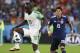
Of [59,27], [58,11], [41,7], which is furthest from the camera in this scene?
[41,7]

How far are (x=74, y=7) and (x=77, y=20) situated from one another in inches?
59.2

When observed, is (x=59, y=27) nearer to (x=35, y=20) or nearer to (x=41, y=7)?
(x=35, y=20)

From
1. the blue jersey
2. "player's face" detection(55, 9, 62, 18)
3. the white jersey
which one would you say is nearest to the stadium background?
the white jersey

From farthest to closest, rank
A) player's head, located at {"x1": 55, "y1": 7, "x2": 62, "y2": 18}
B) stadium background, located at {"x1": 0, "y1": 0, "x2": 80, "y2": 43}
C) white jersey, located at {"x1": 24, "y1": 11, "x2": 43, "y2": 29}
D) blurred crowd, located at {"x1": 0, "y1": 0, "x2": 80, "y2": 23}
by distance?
1. blurred crowd, located at {"x1": 0, "y1": 0, "x2": 80, "y2": 23}
2. stadium background, located at {"x1": 0, "y1": 0, "x2": 80, "y2": 43}
3. white jersey, located at {"x1": 24, "y1": 11, "x2": 43, "y2": 29}
4. player's head, located at {"x1": 55, "y1": 7, "x2": 62, "y2": 18}

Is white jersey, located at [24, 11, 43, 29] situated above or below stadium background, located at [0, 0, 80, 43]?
below

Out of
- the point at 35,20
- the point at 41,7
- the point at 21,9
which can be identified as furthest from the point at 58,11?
the point at 21,9

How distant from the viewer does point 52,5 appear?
24.4 metres

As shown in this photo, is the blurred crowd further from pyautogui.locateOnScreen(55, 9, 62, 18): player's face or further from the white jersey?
pyautogui.locateOnScreen(55, 9, 62, 18): player's face

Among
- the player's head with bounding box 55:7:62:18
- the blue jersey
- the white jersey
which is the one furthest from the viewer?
the white jersey

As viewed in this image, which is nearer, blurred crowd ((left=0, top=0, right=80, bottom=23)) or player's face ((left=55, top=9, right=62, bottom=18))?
player's face ((left=55, top=9, right=62, bottom=18))

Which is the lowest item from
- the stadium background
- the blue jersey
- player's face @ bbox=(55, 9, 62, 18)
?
the blue jersey

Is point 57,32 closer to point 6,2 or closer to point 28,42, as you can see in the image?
point 28,42

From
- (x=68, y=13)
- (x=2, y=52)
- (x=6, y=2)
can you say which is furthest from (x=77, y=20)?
(x=2, y=52)

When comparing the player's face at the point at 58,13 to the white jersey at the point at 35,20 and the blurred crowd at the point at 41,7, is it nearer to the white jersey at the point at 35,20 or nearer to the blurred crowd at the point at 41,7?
the white jersey at the point at 35,20
